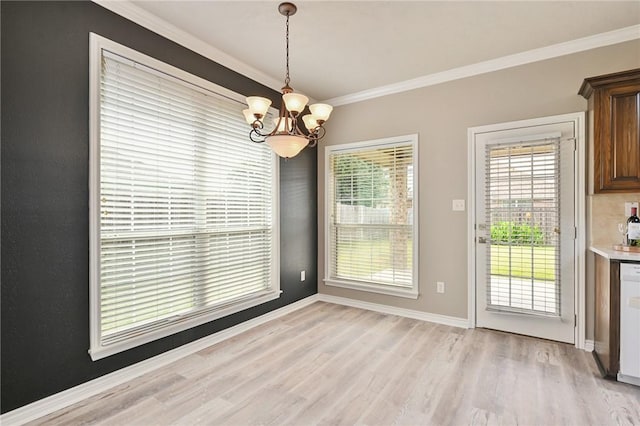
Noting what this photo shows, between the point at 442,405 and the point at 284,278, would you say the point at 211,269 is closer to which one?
the point at 284,278

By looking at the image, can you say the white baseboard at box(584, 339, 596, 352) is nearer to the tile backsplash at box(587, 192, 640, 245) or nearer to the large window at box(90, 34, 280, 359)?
the tile backsplash at box(587, 192, 640, 245)

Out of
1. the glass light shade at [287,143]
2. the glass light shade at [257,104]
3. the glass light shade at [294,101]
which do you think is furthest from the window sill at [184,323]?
the glass light shade at [294,101]

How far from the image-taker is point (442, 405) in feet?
6.75

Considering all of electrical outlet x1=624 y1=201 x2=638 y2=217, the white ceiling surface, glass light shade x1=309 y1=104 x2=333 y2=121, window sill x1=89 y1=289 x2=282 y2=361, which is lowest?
window sill x1=89 y1=289 x2=282 y2=361

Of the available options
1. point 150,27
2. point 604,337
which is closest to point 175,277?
point 150,27

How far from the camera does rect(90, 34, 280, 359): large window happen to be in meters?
2.27

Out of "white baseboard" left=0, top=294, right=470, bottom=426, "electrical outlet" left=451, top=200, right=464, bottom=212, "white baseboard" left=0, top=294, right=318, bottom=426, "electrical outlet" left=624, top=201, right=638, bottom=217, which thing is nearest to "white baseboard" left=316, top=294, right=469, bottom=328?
"white baseboard" left=0, top=294, right=470, bottom=426

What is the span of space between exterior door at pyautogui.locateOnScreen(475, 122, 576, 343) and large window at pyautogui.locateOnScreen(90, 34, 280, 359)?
2402 millimetres

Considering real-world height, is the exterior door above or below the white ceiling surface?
below

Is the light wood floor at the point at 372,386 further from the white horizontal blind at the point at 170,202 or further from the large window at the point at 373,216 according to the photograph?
the large window at the point at 373,216

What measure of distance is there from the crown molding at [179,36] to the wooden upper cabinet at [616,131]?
306 cm

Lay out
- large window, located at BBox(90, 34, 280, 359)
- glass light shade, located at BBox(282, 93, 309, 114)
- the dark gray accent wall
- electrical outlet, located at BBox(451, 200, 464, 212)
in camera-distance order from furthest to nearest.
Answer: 1. electrical outlet, located at BBox(451, 200, 464, 212)
2. large window, located at BBox(90, 34, 280, 359)
3. glass light shade, located at BBox(282, 93, 309, 114)
4. the dark gray accent wall

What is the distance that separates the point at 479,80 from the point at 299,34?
6.40ft

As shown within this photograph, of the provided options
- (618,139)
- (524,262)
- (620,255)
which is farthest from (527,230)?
(618,139)
